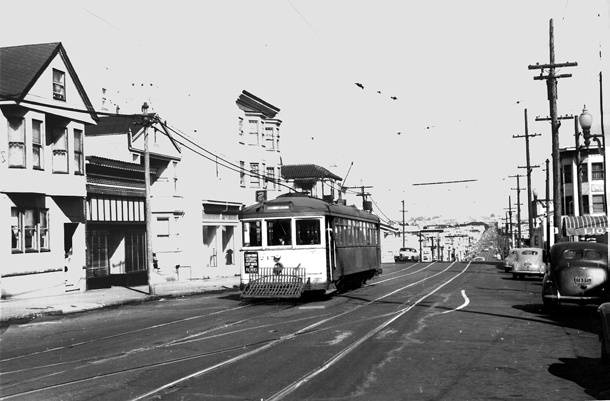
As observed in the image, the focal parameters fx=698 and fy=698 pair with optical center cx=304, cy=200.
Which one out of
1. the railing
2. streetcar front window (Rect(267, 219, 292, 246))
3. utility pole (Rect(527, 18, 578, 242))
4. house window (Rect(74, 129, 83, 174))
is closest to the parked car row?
the railing

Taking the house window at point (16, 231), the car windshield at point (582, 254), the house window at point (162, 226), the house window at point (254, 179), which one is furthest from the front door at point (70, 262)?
the house window at point (254, 179)

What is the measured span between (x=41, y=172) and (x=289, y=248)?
10618mm

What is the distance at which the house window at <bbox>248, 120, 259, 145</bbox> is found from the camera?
48844 mm

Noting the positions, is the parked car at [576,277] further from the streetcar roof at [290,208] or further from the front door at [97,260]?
the front door at [97,260]

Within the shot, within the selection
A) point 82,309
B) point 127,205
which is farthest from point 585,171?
point 82,309

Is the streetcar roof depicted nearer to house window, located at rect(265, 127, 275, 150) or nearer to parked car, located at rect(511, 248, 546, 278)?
parked car, located at rect(511, 248, 546, 278)

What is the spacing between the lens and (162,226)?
3725cm

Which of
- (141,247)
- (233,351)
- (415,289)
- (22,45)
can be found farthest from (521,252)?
(233,351)

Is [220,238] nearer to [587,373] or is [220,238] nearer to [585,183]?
[587,373]

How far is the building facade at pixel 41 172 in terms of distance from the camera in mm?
24266

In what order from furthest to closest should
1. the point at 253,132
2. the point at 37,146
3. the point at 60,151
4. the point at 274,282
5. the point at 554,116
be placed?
the point at 253,132
the point at 554,116
the point at 60,151
the point at 37,146
the point at 274,282

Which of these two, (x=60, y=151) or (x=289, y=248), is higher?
(x=60, y=151)

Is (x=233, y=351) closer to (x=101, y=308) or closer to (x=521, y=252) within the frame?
(x=101, y=308)

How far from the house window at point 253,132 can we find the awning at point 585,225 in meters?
21.2
